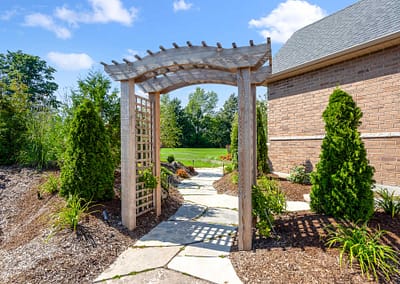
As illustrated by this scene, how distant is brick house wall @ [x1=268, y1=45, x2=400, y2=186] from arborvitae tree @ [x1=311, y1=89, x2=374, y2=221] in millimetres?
2484

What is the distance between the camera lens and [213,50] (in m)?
2.93

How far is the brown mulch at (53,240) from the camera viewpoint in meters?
2.29

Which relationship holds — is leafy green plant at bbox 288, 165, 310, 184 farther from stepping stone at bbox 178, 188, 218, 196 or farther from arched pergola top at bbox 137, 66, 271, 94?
arched pergola top at bbox 137, 66, 271, 94

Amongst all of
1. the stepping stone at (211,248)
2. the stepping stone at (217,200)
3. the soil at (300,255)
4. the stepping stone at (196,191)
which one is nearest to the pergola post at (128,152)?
the stepping stone at (211,248)

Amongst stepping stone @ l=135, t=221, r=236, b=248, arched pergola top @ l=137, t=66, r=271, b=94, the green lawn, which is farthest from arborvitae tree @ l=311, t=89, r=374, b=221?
the green lawn

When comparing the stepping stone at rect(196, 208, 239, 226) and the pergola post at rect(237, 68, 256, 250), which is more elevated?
the pergola post at rect(237, 68, 256, 250)

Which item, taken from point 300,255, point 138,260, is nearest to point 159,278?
point 138,260

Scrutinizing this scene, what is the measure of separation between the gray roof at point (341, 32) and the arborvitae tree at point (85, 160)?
19.3ft

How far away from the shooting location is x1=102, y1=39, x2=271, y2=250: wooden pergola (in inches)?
109

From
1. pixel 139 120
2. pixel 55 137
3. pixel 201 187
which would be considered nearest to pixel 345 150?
pixel 139 120

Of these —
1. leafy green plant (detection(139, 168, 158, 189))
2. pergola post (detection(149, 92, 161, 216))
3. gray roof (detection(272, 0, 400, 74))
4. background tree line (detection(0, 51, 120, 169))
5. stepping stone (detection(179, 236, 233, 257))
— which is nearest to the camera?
stepping stone (detection(179, 236, 233, 257))

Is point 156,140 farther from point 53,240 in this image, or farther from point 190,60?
point 53,240

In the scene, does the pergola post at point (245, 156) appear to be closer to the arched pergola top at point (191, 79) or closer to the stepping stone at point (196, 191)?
the arched pergola top at point (191, 79)

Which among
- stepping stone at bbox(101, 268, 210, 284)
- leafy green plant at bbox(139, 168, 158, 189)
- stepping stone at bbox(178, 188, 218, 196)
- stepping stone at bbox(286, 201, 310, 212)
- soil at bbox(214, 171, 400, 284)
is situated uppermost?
leafy green plant at bbox(139, 168, 158, 189)
